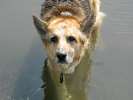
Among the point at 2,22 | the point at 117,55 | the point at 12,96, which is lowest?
the point at 12,96

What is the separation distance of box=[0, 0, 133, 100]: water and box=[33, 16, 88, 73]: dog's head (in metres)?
0.71

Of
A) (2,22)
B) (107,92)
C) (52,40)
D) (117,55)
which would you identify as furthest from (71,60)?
(2,22)

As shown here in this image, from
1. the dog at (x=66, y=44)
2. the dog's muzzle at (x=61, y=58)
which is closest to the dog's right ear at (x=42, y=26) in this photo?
the dog at (x=66, y=44)

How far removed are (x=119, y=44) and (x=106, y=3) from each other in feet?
5.02

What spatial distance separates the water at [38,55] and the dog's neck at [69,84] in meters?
0.16

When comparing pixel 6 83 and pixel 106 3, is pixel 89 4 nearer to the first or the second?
pixel 106 3

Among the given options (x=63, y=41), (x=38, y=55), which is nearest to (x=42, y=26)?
(x=63, y=41)

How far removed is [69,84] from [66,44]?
1.25 meters

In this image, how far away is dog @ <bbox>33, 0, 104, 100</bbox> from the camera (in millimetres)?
8156

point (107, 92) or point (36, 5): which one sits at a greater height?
point (36, 5)

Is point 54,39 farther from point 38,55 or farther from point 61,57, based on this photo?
point 38,55

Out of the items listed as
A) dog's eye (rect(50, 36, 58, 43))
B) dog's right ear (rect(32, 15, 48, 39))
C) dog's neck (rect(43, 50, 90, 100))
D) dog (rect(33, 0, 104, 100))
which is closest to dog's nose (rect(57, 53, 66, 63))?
dog (rect(33, 0, 104, 100))

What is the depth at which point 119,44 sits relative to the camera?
32.2ft

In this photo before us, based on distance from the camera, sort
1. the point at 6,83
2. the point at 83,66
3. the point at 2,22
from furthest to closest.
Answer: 1. the point at 2,22
2. the point at 83,66
3. the point at 6,83
